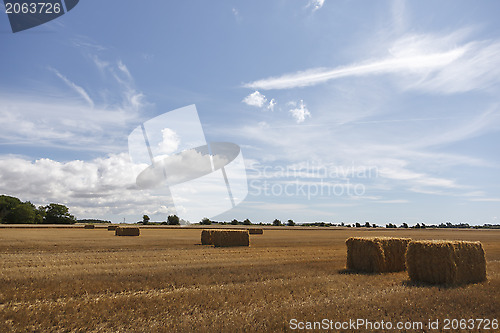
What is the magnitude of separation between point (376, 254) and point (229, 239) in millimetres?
18116

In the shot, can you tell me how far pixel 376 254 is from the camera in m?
17.3

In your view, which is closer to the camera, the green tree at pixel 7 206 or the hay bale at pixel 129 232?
the hay bale at pixel 129 232

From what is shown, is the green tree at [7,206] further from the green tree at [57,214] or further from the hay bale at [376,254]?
the hay bale at [376,254]

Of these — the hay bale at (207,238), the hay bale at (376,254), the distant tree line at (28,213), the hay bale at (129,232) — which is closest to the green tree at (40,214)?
the distant tree line at (28,213)

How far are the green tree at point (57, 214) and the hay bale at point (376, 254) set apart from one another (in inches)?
5541

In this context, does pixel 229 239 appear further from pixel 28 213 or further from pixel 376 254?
pixel 28 213

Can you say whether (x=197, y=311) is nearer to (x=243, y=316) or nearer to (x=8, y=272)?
(x=243, y=316)

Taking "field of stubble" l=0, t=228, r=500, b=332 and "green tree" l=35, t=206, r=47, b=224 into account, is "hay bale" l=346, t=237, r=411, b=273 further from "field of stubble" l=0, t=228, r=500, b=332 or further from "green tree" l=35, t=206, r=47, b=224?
"green tree" l=35, t=206, r=47, b=224

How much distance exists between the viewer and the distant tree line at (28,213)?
122 metres

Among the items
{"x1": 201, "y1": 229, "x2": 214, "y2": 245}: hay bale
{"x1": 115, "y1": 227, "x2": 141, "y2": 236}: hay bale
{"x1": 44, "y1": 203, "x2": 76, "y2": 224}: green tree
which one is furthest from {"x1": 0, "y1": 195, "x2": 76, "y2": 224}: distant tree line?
{"x1": 201, "y1": 229, "x2": 214, "y2": 245}: hay bale

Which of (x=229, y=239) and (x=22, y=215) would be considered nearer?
(x=229, y=239)

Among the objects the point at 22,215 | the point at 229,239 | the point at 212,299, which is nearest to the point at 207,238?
the point at 229,239

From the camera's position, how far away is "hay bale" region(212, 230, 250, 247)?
109 feet

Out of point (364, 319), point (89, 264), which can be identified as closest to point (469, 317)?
point (364, 319)
